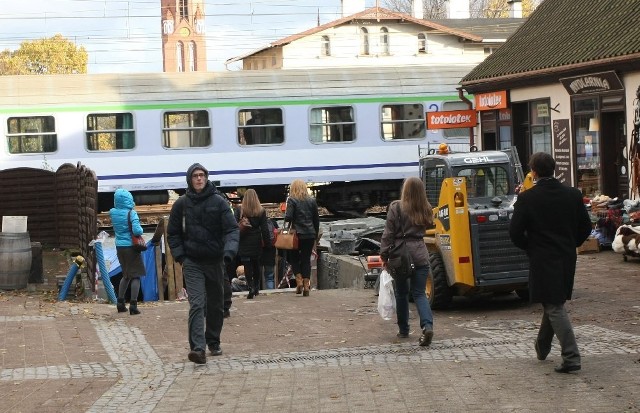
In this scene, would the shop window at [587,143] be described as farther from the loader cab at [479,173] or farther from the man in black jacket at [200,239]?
the man in black jacket at [200,239]

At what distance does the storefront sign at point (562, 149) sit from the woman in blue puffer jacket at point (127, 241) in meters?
11.3

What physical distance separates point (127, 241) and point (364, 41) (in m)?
54.6

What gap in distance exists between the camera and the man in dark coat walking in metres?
9.33

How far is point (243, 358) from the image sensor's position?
1086 cm

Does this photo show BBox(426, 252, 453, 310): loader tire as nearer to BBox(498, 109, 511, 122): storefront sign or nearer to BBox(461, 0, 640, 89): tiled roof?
BBox(461, 0, 640, 89): tiled roof

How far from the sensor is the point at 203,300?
10.6 metres

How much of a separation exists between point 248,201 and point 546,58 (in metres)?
10.4

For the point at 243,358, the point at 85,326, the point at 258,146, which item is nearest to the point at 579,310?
the point at 243,358

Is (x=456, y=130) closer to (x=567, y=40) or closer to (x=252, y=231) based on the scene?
(x=567, y=40)

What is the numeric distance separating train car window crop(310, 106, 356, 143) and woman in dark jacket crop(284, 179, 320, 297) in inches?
543

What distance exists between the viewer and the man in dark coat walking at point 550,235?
9328 mm

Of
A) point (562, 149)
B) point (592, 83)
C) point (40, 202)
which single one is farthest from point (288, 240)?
point (40, 202)

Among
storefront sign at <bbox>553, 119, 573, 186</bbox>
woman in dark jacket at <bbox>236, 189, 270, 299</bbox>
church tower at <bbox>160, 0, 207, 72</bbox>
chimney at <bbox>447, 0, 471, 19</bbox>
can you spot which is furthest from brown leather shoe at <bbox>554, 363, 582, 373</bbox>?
church tower at <bbox>160, 0, 207, 72</bbox>

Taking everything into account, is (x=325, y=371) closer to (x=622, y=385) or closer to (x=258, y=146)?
(x=622, y=385)
